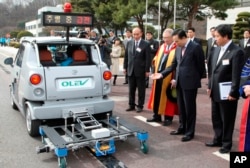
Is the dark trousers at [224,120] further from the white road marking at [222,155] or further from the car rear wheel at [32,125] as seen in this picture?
the car rear wheel at [32,125]

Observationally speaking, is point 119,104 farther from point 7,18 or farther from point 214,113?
point 7,18

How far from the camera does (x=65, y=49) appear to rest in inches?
248

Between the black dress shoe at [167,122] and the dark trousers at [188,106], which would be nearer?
the dark trousers at [188,106]

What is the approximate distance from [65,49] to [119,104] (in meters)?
2.24

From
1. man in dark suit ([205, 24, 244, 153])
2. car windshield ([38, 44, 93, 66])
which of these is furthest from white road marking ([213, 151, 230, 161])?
car windshield ([38, 44, 93, 66])

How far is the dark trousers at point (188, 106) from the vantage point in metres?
5.17

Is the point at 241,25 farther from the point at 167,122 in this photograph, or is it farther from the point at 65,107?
the point at 65,107

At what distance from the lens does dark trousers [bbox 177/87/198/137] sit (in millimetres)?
5168

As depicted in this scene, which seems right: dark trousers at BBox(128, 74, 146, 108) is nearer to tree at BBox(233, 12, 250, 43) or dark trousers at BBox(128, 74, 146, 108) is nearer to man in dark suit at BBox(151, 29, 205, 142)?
man in dark suit at BBox(151, 29, 205, 142)

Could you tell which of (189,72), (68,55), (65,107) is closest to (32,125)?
(65,107)

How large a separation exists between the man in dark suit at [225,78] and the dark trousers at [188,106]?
1.44 feet

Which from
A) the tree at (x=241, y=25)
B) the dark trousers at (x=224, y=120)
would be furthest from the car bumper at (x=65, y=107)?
the tree at (x=241, y=25)

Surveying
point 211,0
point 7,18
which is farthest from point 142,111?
point 7,18

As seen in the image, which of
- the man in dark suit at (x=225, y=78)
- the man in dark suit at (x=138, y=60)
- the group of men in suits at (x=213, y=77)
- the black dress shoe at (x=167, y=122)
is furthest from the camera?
the man in dark suit at (x=138, y=60)
